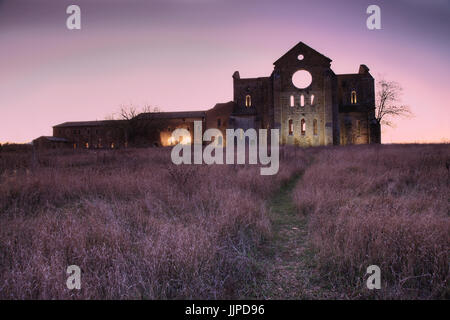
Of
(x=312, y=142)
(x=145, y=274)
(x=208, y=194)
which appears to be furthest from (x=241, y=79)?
(x=145, y=274)

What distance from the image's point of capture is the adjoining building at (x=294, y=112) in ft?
92.1

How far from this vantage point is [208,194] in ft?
14.1

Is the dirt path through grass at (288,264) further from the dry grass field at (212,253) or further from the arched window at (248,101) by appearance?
the arched window at (248,101)

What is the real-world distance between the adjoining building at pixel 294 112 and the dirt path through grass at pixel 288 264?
84.9ft

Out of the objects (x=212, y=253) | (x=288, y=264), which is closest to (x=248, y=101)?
(x=288, y=264)

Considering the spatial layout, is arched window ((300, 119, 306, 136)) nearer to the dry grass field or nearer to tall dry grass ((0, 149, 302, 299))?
the dry grass field

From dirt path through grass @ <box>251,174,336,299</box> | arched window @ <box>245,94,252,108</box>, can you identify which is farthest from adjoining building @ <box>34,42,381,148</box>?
dirt path through grass @ <box>251,174,336,299</box>

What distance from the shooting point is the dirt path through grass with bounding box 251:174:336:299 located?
187 centimetres

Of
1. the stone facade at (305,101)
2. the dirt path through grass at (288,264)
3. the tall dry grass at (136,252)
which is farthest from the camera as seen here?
the stone facade at (305,101)

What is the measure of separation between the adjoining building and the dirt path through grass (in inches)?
1018

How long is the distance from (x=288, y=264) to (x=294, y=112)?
94.0 ft

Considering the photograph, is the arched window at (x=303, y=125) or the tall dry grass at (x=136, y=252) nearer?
the tall dry grass at (x=136, y=252)

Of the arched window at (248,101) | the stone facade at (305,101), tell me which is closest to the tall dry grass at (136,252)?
the stone facade at (305,101)

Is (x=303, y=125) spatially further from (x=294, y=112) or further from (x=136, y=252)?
(x=136, y=252)
